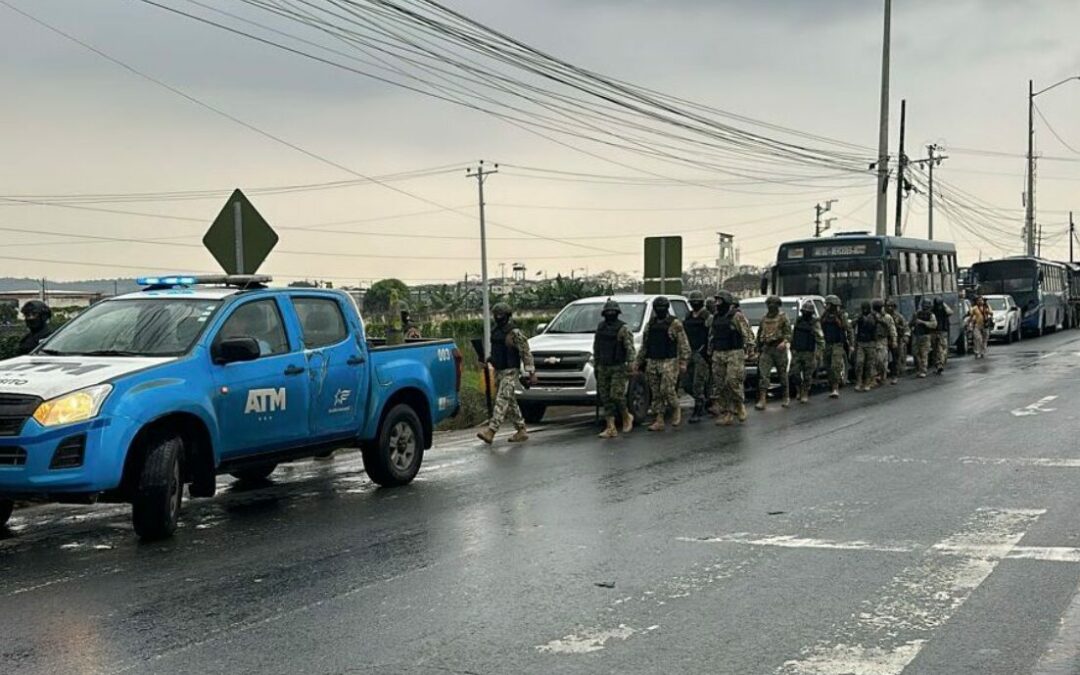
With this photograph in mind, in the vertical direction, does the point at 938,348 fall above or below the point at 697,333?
below

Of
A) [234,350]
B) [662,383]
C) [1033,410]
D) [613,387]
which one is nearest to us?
[234,350]

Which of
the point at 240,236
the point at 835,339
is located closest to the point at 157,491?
the point at 240,236

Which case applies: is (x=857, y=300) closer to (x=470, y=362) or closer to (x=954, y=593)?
(x=470, y=362)

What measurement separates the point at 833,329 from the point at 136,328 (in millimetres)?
14299

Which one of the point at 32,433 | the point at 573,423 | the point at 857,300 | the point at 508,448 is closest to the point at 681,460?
the point at 508,448

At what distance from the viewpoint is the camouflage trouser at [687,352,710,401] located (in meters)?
17.5

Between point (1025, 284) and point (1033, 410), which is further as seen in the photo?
point (1025, 284)

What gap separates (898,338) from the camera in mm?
24391

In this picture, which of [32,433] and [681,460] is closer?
[32,433]

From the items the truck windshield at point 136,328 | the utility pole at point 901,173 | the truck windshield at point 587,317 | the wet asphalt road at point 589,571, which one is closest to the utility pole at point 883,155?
the utility pole at point 901,173

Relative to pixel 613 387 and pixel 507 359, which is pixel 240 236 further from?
pixel 613 387

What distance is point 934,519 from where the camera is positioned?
8641 millimetres

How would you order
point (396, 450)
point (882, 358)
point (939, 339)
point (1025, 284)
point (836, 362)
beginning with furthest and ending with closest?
point (1025, 284)
point (939, 339)
point (882, 358)
point (836, 362)
point (396, 450)

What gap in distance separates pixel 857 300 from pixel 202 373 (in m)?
18.6
